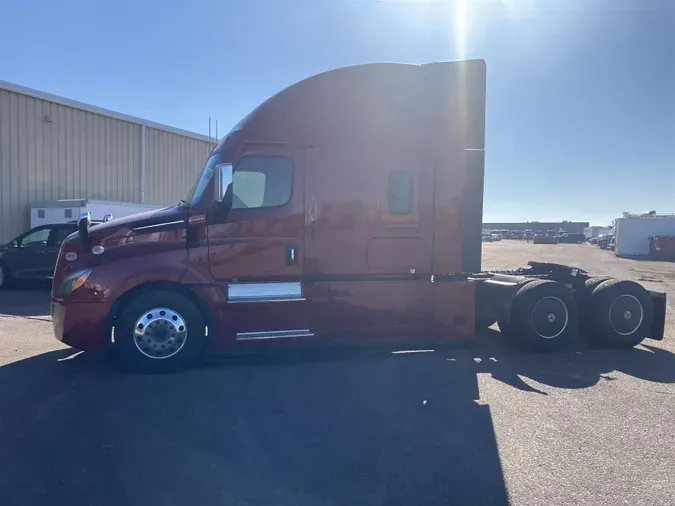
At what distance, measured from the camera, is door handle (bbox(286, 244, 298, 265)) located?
602 centimetres

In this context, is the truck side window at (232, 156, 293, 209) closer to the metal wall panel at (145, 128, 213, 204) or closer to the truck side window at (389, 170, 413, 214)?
the truck side window at (389, 170, 413, 214)

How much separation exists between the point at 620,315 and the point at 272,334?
5.09 m

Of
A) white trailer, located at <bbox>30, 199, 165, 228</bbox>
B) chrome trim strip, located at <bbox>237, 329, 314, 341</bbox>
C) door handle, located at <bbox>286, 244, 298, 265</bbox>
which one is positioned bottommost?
chrome trim strip, located at <bbox>237, 329, 314, 341</bbox>

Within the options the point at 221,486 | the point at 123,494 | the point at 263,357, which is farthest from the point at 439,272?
the point at 123,494

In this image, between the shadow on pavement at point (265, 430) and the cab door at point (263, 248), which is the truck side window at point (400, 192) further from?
the shadow on pavement at point (265, 430)

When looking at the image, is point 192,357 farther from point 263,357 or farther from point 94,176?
point 94,176

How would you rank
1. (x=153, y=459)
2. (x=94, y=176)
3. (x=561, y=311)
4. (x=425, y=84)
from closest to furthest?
1. (x=153, y=459)
2. (x=425, y=84)
3. (x=561, y=311)
4. (x=94, y=176)

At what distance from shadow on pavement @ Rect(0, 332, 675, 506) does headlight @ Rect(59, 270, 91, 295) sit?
0.97m

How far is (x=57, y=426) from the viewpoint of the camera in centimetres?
423

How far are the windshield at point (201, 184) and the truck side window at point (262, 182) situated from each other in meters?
0.33

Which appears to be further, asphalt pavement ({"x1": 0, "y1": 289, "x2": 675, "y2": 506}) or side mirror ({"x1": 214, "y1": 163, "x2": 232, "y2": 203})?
side mirror ({"x1": 214, "y1": 163, "x2": 232, "y2": 203})

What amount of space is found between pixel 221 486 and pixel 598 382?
4.36 metres

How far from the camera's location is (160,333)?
5758mm

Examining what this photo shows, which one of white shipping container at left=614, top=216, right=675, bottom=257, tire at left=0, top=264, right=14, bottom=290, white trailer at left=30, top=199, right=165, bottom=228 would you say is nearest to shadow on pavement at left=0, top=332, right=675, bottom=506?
tire at left=0, top=264, right=14, bottom=290
